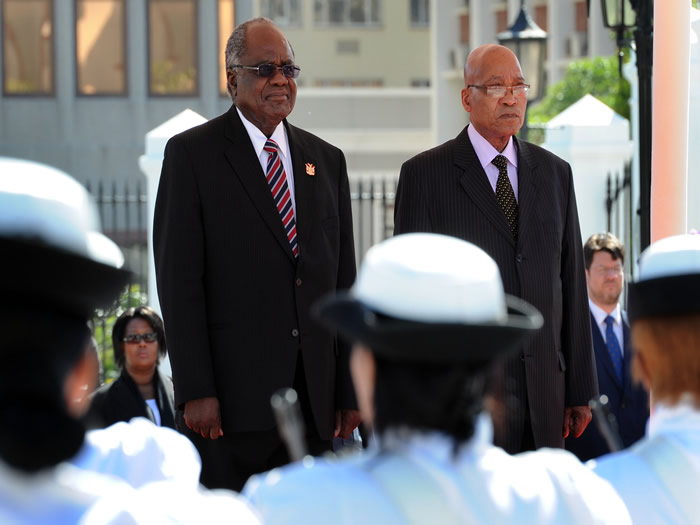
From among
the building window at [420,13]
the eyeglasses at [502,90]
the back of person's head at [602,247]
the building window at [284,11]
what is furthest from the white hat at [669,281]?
the building window at [284,11]

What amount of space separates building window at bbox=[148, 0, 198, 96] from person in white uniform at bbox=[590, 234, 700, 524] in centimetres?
2439

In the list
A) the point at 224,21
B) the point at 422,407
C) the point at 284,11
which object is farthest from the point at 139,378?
the point at 284,11

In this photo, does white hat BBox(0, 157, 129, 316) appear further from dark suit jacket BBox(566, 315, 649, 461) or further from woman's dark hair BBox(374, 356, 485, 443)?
dark suit jacket BBox(566, 315, 649, 461)

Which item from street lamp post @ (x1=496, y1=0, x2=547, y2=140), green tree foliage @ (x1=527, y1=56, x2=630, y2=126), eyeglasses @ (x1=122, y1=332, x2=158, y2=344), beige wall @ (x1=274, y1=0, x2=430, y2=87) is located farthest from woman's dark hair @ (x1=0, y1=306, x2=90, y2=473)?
beige wall @ (x1=274, y1=0, x2=430, y2=87)

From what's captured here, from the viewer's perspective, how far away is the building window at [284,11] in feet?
141

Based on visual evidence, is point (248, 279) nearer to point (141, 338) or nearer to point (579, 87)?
point (141, 338)

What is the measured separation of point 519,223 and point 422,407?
95.8 inches

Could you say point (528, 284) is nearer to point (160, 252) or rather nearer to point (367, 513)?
point (160, 252)

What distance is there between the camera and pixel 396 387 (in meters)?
2.13

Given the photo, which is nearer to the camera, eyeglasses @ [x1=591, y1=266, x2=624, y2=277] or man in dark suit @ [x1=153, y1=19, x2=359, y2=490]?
man in dark suit @ [x1=153, y1=19, x2=359, y2=490]

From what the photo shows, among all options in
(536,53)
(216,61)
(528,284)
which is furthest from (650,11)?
(216,61)

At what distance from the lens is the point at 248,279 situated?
430 centimetres

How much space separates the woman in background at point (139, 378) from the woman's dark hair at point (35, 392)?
4.40 meters

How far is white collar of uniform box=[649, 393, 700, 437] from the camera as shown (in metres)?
2.51
